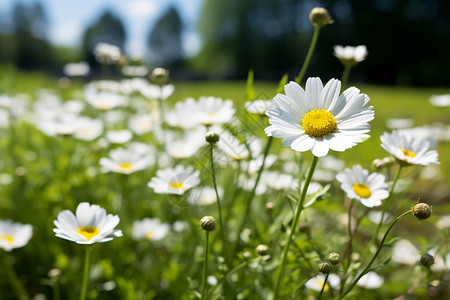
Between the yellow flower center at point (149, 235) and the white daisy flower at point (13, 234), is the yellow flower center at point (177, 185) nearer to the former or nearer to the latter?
the yellow flower center at point (149, 235)

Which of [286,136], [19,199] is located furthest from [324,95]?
[19,199]

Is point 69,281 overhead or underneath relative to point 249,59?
overhead

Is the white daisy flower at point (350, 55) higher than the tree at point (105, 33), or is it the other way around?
the white daisy flower at point (350, 55)

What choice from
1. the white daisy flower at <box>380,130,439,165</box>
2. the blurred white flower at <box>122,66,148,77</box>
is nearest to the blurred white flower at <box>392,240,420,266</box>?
the white daisy flower at <box>380,130,439,165</box>

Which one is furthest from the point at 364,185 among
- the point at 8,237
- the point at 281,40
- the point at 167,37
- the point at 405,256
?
the point at 167,37

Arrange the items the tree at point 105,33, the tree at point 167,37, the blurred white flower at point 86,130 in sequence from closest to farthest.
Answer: the blurred white flower at point 86,130 < the tree at point 105,33 < the tree at point 167,37

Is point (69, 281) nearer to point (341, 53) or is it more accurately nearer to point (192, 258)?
point (192, 258)

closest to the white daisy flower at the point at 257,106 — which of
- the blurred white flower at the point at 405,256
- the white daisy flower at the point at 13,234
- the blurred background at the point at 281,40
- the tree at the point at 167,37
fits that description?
the white daisy flower at the point at 13,234
